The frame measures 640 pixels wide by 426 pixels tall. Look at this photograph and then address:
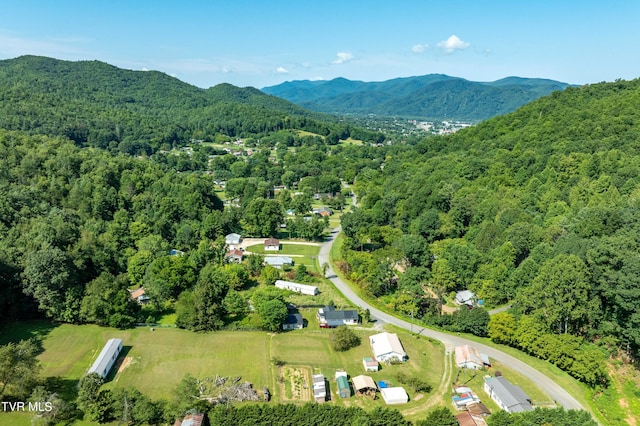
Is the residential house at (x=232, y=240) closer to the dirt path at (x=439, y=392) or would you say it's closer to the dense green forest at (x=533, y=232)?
the dense green forest at (x=533, y=232)

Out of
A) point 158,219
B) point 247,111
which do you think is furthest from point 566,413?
point 247,111

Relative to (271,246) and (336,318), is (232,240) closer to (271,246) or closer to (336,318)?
(271,246)

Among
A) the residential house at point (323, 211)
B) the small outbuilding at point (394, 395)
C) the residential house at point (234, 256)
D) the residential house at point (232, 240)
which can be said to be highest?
the residential house at point (323, 211)

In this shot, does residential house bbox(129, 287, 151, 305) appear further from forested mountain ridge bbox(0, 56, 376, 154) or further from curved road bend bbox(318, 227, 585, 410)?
forested mountain ridge bbox(0, 56, 376, 154)

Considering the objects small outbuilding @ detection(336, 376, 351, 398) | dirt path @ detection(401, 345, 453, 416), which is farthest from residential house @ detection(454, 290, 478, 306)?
small outbuilding @ detection(336, 376, 351, 398)

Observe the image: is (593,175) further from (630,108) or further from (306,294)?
(306,294)

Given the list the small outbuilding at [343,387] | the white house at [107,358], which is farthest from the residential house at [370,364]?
the white house at [107,358]

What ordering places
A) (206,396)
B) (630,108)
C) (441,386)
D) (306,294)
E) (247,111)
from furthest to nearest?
(247,111)
(630,108)
(306,294)
(441,386)
(206,396)
